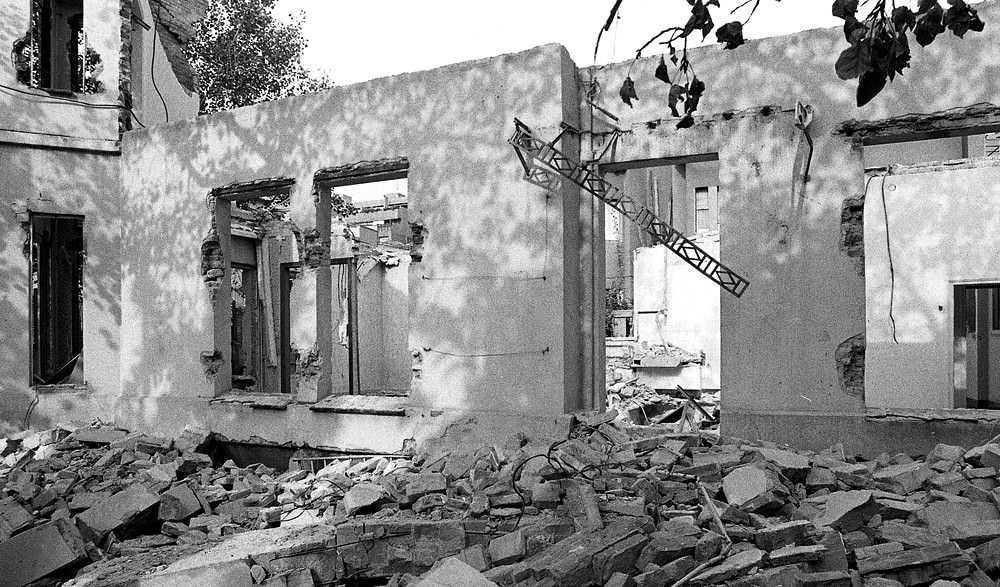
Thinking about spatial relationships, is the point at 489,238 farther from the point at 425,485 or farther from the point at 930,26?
the point at 930,26

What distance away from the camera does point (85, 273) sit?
986cm

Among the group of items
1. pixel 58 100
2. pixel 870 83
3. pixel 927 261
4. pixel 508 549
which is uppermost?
pixel 58 100

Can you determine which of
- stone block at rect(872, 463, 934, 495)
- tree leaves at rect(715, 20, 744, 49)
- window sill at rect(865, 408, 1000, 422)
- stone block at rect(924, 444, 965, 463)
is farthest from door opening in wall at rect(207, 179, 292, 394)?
tree leaves at rect(715, 20, 744, 49)

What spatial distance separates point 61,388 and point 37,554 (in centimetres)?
539

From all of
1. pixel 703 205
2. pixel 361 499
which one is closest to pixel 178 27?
pixel 361 499

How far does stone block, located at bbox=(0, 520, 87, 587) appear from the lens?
509 cm

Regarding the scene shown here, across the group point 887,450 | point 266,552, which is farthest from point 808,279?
point 266,552

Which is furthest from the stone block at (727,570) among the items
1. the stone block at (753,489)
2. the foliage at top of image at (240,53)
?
the foliage at top of image at (240,53)

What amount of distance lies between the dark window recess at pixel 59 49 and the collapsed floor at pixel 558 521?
602cm

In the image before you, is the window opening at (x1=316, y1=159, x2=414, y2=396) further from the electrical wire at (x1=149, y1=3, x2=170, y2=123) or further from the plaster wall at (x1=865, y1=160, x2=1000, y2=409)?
the plaster wall at (x1=865, y1=160, x2=1000, y2=409)

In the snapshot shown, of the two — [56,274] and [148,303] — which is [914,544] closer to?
[148,303]

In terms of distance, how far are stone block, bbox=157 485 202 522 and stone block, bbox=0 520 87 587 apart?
0.92 meters

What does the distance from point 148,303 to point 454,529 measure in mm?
6772

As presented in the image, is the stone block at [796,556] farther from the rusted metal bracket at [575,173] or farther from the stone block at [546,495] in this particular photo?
the rusted metal bracket at [575,173]
